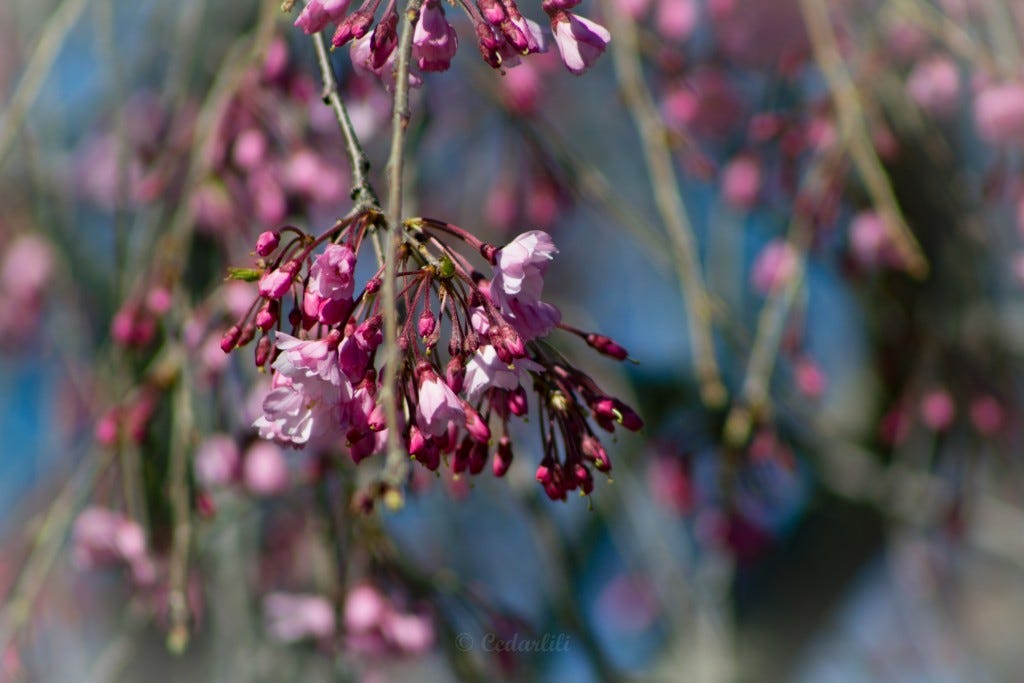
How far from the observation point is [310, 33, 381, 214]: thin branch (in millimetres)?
949

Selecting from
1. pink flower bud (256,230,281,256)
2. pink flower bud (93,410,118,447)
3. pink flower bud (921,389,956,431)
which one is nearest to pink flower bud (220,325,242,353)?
pink flower bud (256,230,281,256)

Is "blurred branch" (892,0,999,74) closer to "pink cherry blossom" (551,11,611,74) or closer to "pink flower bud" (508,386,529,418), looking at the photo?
"pink cherry blossom" (551,11,611,74)

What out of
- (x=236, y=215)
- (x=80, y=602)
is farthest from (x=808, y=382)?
(x=80, y=602)

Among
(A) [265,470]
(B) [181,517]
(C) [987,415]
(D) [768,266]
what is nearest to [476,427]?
(B) [181,517]

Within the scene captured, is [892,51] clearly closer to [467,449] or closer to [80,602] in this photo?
[467,449]

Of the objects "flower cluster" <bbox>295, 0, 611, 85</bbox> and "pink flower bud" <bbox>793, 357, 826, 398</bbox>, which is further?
"pink flower bud" <bbox>793, 357, 826, 398</bbox>

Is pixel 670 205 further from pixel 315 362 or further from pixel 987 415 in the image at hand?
pixel 987 415

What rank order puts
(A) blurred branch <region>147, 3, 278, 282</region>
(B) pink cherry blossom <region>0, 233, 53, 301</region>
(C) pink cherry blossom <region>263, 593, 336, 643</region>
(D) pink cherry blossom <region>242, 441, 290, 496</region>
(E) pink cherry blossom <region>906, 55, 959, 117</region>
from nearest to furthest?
(A) blurred branch <region>147, 3, 278, 282</region> → (D) pink cherry blossom <region>242, 441, 290, 496</region> → (C) pink cherry blossom <region>263, 593, 336, 643</region> → (E) pink cherry blossom <region>906, 55, 959, 117</region> → (B) pink cherry blossom <region>0, 233, 53, 301</region>

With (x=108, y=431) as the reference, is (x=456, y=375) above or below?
above

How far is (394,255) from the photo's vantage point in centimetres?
74

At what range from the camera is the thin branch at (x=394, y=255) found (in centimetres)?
70

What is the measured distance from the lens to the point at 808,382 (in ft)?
7.70

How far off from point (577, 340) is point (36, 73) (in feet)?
4.71

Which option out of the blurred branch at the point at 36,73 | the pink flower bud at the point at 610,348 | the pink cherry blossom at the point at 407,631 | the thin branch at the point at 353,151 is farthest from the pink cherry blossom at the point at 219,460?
the pink flower bud at the point at 610,348
